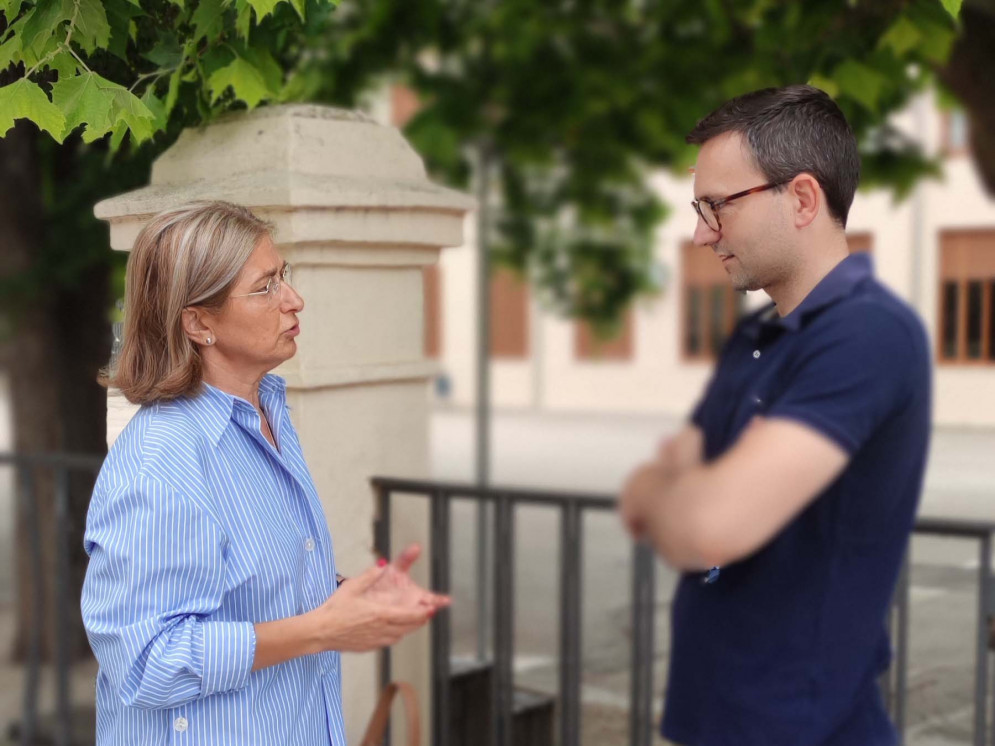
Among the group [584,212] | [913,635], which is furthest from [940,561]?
[584,212]

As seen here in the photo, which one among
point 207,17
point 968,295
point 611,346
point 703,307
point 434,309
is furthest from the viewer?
point 434,309

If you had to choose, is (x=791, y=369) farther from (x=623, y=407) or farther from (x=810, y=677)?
(x=623, y=407)

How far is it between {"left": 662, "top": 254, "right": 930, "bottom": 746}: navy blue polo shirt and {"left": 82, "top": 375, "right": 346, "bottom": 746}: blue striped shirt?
0.70 m

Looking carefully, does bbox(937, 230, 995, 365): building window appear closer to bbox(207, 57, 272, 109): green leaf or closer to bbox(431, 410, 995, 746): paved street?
bbox(431, 410, 995, 746): paved street

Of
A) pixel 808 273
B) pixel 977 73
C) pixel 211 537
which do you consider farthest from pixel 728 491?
pixel 977 73

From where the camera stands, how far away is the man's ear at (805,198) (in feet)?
5.08

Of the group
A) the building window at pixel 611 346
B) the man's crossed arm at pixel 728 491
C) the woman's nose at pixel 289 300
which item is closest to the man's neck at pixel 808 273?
the man's crossed arm at pixel 728 491

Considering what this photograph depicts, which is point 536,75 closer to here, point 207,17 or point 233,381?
point 207,17

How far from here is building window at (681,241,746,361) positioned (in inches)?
947

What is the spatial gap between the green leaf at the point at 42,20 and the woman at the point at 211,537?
642 mm

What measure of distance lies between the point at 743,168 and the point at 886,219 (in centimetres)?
2073

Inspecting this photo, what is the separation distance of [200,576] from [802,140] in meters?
1.09

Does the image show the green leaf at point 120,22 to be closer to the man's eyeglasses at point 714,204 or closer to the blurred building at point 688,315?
the man's eyeglasses at point 714,204

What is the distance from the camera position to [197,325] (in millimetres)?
1996
